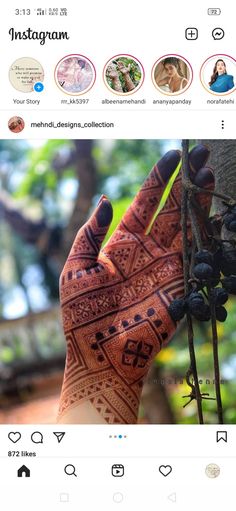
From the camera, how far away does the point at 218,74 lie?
3.11ft

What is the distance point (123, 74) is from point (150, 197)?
0.18 m

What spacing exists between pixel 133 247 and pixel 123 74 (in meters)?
0.25

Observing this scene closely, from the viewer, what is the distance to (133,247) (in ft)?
2.98

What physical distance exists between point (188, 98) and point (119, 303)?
30cm

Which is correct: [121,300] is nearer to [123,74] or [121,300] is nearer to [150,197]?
[150,197]

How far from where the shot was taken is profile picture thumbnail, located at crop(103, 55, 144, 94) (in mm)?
945

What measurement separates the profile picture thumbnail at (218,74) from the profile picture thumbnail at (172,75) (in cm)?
2

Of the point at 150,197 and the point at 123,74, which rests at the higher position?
the point at 123,74
